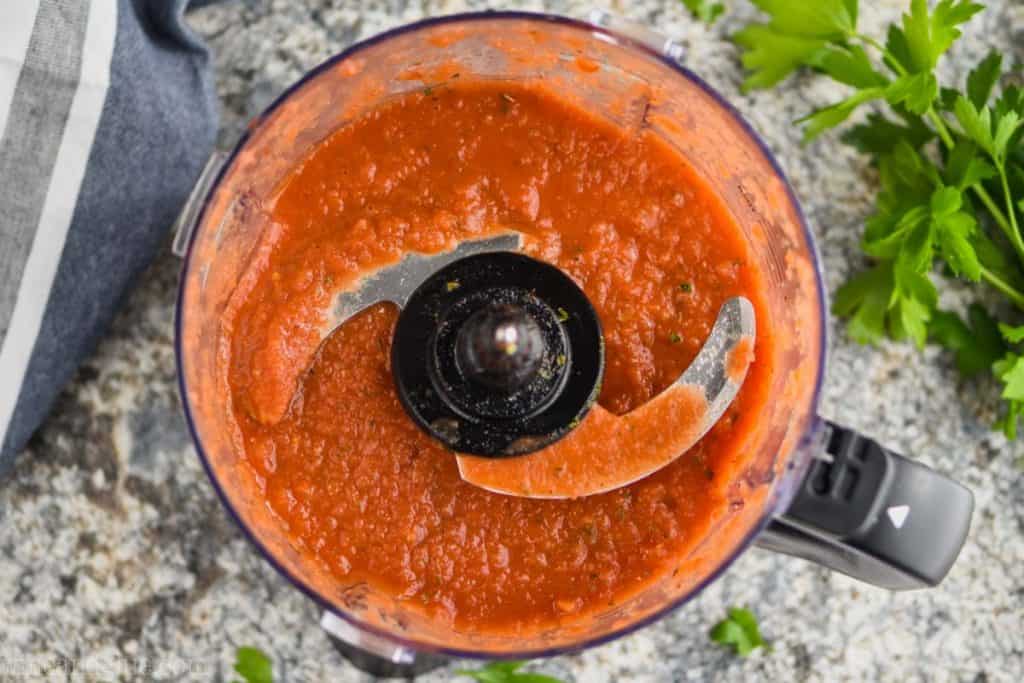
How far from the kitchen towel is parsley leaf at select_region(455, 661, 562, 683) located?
65cm

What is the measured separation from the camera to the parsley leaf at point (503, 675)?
1495 millimetres

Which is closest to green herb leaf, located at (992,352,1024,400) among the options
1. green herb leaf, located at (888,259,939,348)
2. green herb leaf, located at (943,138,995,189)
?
green herb leaf, located at (888,259,939,348)

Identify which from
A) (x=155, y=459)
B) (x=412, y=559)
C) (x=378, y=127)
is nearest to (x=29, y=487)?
(x=155, y=459)

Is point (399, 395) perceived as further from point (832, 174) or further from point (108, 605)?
point (832, 174)

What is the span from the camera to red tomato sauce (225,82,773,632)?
1.26 m

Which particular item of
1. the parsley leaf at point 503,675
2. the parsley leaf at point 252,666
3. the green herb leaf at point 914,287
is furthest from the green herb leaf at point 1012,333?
the parsley leaf at point 252,666

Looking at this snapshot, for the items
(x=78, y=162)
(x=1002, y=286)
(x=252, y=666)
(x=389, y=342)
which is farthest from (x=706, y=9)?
(x=252, y=666)

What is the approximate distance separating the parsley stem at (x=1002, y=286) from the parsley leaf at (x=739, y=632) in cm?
55

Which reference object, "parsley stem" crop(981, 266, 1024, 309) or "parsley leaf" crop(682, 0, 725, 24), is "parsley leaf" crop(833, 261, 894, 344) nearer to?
"parsley stem" crop(981, 266, 1024, 309)

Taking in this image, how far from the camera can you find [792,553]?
1.35 m

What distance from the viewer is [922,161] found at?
1542mm

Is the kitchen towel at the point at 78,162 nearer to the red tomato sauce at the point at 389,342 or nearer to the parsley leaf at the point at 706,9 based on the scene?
the red tomato sauce at the point at 389,342

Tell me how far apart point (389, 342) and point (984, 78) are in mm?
854

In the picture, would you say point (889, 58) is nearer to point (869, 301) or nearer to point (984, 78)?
point (984, 78)
